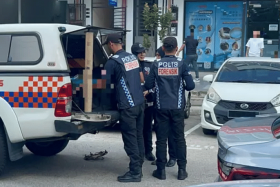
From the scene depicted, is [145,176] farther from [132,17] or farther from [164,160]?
[132,17]

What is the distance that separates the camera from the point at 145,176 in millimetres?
6883

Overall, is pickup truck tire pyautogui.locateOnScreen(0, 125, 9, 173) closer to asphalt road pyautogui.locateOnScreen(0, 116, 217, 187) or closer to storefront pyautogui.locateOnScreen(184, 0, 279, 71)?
asphalt road pyautogui.locateOnScreen(0, 116, 217, 187)

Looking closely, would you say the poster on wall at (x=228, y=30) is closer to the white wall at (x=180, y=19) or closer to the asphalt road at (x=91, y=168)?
the white wall at (x=180, y=19)

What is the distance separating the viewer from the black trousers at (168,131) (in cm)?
659

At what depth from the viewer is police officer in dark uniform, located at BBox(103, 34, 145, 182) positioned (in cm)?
646

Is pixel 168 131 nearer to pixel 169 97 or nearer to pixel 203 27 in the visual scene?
pixel 169 97

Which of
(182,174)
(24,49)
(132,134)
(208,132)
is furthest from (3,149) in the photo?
(208,132)

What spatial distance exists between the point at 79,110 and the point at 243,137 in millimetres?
2976

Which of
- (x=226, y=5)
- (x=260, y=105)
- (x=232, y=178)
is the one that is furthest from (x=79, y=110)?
(x=226, y=5)

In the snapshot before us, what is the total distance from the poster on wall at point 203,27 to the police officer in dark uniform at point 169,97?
38.7 ft

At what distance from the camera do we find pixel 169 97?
258 inches

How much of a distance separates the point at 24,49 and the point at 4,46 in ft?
1.02

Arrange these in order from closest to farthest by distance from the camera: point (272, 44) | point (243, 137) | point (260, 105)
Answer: point (243, 137) < point (260, 105) < point (272, 44)

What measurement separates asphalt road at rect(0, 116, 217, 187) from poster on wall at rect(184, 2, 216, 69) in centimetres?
953
